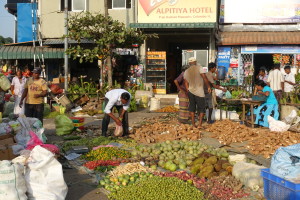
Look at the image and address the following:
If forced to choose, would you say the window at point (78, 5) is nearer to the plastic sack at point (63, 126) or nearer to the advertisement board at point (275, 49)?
the advertisement board at point (275, 49)

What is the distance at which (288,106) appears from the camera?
1232 centimetres

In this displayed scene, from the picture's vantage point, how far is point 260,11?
19.4 m

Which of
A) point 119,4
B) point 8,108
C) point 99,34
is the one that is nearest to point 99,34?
point 99,34

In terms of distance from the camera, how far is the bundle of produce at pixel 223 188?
5.86m

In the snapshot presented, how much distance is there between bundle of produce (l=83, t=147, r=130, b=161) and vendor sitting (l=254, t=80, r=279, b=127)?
4.80m

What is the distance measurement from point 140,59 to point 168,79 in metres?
3.38

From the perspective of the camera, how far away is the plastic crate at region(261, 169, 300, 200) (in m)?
4.92

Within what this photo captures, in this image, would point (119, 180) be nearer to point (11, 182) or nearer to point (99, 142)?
point (11, 182)

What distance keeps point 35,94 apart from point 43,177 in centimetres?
495

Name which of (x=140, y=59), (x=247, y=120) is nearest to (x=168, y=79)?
(x=140, y=59)

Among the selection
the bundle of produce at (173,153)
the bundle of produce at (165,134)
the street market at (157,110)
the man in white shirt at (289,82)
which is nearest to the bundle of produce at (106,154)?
the street market at (157,110)

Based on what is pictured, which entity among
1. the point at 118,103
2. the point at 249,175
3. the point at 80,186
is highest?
the point at 118,103

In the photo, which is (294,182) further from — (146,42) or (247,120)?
(146,42)

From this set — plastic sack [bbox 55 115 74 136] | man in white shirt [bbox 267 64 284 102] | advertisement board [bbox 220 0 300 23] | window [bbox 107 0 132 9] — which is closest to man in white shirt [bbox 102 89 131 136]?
plastic sack [bbox 55 115 74 136]
